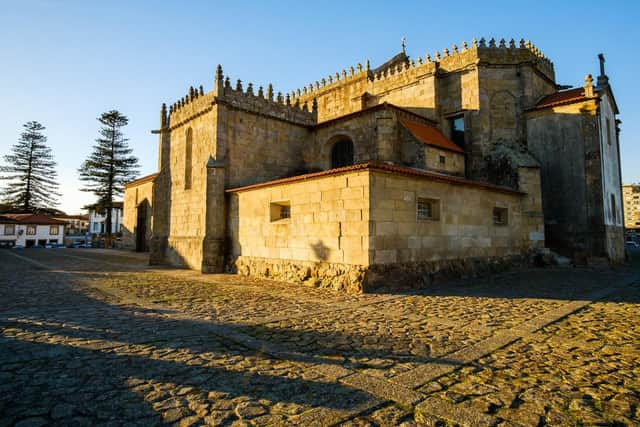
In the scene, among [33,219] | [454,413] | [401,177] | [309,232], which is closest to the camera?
[454,413]

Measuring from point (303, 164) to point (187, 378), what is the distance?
15196mm

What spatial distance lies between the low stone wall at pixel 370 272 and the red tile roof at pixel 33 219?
1702 inches

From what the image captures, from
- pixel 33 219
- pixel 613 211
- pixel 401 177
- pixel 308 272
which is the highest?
pixel 33 219

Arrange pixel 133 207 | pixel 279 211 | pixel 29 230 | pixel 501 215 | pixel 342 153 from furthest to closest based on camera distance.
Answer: pixel 29 230 → pixel 133 207 → pixel 342 153 → pixel 501 215 → pixel 279 211

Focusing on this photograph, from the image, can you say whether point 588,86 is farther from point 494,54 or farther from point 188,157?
point 188,157

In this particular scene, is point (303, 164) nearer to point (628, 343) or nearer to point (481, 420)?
point (628, 343)

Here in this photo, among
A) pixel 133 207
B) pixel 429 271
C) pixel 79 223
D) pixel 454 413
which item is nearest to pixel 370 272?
pixel 429 271

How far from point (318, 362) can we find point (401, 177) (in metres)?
7.01

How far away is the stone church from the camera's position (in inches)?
393

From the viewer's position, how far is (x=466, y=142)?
1844cm

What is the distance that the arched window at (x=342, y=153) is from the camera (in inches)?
683

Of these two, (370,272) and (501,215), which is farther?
(501,215)

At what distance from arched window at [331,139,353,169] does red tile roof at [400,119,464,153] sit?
2.86 meters

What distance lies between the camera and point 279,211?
12.6 m
